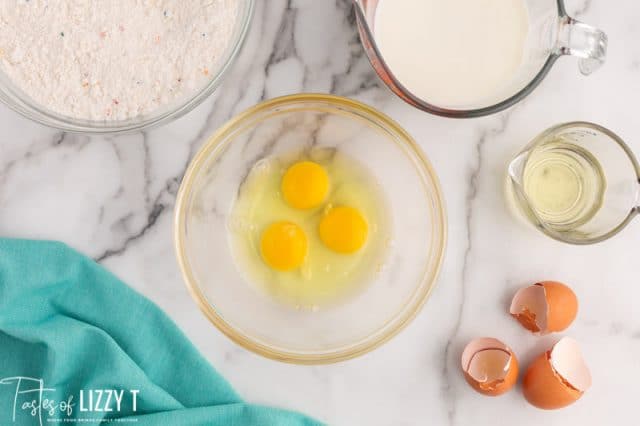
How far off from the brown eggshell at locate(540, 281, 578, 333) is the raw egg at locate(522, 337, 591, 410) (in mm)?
54

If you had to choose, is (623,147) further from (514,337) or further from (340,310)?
(340,310)

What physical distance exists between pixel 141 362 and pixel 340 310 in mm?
437

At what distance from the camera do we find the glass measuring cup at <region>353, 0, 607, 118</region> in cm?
123

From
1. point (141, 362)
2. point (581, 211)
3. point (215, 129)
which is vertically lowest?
point (141, 362)

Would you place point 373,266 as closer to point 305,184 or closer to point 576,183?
point 305,184

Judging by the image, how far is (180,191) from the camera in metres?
1.40

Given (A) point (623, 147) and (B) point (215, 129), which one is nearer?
(A) point (623, 147)

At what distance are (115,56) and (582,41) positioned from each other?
0.88m

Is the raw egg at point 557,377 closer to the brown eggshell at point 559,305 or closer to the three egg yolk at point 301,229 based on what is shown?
the brown eggshell at point 559,305

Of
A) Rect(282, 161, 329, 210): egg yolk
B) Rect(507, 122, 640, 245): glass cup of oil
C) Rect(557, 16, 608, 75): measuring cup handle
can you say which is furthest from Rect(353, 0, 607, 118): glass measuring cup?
Rect(282, 161, 329, 210): egg yolk

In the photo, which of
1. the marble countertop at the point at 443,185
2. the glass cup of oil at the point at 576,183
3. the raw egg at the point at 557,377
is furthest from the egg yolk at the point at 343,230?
the raw egg at the point at 557,377

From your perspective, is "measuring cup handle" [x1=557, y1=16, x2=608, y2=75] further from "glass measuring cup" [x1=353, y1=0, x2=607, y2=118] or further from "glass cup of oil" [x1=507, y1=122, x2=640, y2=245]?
"glass cup of oil" [x1=507, y1=122, x2=640, y2=245]

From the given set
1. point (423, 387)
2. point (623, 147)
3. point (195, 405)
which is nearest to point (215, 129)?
point (195, 405)

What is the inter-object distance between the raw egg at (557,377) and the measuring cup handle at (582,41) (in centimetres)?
58
